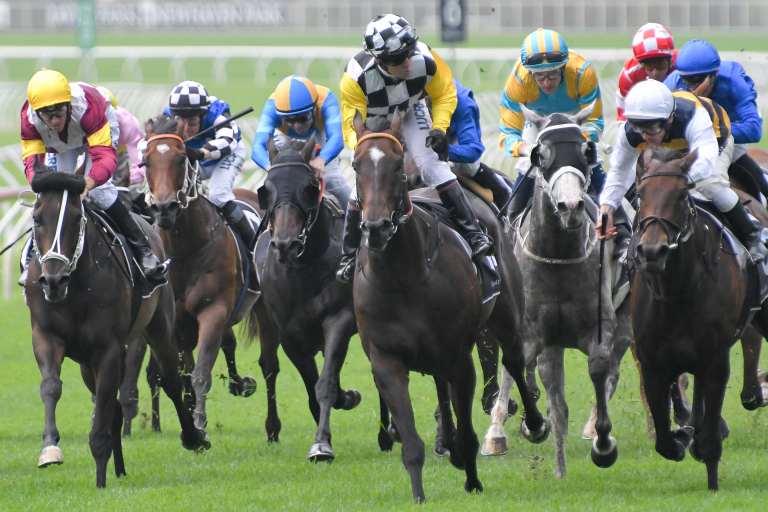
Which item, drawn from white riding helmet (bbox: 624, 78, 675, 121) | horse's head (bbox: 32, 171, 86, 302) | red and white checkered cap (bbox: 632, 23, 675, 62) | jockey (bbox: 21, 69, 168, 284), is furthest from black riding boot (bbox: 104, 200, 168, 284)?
red and white checkered cap (bbox: 632, 23, 675, 62)

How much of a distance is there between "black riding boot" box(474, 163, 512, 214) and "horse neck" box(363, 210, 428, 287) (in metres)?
2.46

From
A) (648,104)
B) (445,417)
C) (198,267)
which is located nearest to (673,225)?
(648,104)

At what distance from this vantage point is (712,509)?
24.9ft

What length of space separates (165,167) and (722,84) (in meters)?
3.36

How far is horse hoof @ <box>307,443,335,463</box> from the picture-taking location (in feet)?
31.6

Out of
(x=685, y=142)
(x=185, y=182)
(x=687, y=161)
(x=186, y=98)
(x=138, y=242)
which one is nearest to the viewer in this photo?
(x=687, y=161)

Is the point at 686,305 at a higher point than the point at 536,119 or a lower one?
lower

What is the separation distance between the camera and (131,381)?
11.1m

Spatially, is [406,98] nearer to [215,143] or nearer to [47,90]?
[47,90]

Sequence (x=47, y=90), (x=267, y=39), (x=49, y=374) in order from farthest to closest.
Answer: (x=267, y=39), (x=47, y=90), (x=49, y=374)

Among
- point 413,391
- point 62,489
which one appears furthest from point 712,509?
point 413,391

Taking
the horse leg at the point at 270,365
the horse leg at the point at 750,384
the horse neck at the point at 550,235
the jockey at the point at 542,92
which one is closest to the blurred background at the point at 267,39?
the horse leg at the point at 270,365

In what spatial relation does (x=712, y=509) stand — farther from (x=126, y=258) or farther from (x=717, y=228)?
(x=126, y=258)

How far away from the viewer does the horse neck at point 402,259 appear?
800 centimetres
